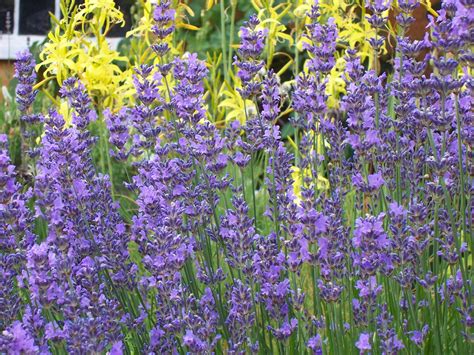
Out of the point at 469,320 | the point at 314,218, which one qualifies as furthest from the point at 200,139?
the point at 469,320

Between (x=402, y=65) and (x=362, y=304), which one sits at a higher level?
(x=402, y=65)

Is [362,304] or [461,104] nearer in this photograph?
[362,304]

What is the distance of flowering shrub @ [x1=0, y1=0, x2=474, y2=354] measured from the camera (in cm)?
200

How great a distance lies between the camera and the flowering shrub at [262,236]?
200 cm

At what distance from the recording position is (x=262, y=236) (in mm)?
2371

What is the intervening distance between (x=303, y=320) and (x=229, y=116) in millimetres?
1907

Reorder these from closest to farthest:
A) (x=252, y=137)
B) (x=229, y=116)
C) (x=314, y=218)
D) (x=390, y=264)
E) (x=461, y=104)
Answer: (x=314, y=218), (x=390, y=264), (x=461, y=104), (x=252, y=137), (x=229, y=116)

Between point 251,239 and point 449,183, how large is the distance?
574mm

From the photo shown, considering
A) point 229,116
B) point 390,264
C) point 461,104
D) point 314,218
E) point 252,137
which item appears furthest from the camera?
point 229,116

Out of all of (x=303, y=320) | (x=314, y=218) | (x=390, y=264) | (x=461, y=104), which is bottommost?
(x=303, y=320)

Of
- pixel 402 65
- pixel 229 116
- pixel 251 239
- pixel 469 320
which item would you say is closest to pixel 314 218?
pixel 251 239

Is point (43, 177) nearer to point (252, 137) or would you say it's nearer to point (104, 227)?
point (104, 227)

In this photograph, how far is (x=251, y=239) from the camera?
2.08 m

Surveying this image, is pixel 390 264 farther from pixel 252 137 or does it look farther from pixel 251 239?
pixel 252 137
